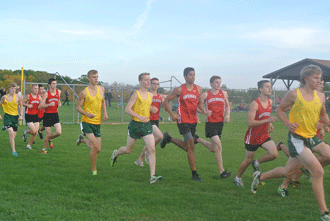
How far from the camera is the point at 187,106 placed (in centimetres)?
743

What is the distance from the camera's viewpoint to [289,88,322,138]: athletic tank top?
16.0 ft

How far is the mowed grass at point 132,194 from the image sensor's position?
482 cm

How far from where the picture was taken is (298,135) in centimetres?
494

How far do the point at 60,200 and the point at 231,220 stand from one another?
2.60 m

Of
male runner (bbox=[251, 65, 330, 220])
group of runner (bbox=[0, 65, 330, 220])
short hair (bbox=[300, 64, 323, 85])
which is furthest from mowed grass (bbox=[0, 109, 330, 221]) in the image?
short hair (bbox=[300, 64, 323, 85])

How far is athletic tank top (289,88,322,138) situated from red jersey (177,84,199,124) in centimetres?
275

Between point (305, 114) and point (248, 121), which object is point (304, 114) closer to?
point (305, 114)

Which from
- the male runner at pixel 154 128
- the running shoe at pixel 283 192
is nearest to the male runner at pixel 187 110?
the male runner at pixel 154 128

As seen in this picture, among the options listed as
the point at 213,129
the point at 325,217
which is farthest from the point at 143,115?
the point at 325,217

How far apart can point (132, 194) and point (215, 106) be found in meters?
3.03

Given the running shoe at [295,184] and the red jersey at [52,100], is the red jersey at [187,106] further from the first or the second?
the red jersey at [52,100]

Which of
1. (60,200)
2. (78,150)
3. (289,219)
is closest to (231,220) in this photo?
(289,219)

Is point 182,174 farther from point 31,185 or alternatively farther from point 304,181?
point 31,185

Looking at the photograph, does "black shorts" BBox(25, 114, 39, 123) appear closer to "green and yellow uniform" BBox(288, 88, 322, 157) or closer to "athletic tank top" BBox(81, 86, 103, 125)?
"athletic tank top" BBox(81, 86, 103, 125)
